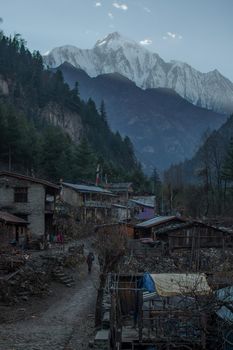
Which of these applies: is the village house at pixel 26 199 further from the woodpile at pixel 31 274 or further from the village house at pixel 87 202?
the village house at pixel 87 202

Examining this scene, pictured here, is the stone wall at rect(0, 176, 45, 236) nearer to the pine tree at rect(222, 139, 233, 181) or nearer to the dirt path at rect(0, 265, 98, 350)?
the dirt path at rect(0, 265, 98, 350)

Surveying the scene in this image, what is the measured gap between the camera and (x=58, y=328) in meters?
22.8

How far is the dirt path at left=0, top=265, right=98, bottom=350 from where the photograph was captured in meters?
19.9

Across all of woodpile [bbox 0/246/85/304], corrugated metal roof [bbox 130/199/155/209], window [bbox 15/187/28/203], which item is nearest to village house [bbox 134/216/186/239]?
window [bbox 15/187/28/203]

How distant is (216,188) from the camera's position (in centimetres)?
8081

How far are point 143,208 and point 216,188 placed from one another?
40.2 ft

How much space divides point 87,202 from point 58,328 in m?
41.6

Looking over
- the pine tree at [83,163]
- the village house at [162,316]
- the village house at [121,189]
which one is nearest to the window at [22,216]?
the village house at [162,316]

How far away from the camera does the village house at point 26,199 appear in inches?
1833

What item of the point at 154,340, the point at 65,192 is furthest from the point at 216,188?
the point at 154,340

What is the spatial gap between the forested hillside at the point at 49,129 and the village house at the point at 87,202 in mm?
10363

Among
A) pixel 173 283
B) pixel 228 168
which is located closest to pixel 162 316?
pixel 173 283

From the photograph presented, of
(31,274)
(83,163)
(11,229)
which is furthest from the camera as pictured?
(83,163)

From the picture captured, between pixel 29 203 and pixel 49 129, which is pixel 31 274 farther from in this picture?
pixel 49 129
